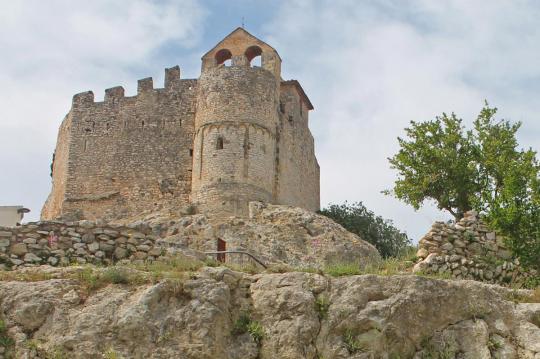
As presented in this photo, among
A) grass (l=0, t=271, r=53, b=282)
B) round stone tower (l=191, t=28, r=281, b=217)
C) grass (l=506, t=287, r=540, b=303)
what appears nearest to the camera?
grass (l=0, t=271, r=53, b=282)

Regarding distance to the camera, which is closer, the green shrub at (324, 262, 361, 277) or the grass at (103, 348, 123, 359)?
the grass at (103, 348, 123, 359)

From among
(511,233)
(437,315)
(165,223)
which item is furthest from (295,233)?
(437,315)

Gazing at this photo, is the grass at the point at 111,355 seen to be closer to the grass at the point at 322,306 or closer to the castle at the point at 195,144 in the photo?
the grass at the point at 322,306

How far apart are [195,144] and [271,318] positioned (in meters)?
19.5

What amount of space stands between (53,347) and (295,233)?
17593 mm

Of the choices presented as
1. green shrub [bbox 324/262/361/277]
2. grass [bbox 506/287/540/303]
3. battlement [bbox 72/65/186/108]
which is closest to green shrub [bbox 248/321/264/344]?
green shrub [bbox 324/262/361/277]

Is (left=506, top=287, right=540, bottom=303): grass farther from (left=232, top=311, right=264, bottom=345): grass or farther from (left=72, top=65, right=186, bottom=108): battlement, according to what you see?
(left=72, top=65, right=186, bottom=108): battlement

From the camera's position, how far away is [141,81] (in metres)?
33.7

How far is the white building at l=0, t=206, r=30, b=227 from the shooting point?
2823cm

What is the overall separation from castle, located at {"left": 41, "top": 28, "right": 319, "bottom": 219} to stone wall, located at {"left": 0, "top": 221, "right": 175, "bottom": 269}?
13.7 meters

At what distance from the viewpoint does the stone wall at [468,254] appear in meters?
16.5

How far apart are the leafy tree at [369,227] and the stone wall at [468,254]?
44.2ft

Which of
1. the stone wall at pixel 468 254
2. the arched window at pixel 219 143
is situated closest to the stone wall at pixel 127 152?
the arched window at pixel 219 143

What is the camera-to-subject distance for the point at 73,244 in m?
15.3
